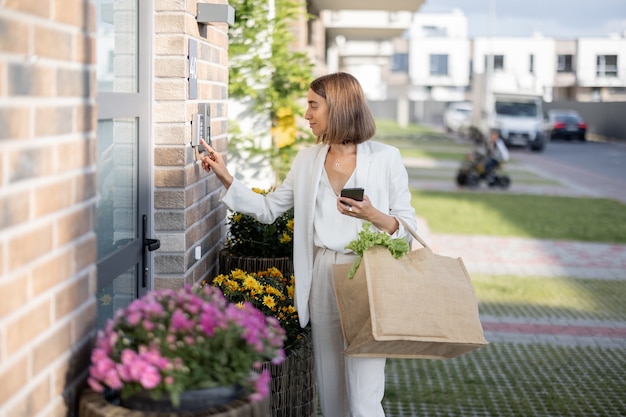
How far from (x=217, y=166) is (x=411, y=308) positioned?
49.7 inches

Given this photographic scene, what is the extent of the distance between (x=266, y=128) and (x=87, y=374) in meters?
6.07

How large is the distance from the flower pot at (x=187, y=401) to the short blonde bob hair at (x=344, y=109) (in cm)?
185

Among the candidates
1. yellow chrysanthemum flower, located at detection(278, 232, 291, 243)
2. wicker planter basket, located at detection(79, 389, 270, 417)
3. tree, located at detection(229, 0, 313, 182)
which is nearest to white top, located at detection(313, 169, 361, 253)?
yellow chrysanthemum flower, located at detection(278, 232, 291, 243)

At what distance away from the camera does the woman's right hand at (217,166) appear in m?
4.36

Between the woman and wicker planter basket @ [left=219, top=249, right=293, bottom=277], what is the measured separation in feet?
2.95

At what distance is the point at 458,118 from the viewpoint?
2080 inches

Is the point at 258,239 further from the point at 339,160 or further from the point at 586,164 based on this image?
the point at 586,164

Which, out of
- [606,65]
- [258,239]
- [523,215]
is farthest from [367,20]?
[606,65]

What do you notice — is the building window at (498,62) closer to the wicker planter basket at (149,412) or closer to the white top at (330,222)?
the white top at (330,222)

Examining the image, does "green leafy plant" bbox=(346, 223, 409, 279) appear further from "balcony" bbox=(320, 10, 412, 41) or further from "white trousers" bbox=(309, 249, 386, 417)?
"balcony" bbox=(320, 10, 412, 41)

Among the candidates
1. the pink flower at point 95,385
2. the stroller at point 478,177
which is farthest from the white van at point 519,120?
the pink flower at point 95,385

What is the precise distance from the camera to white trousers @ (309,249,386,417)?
4.02m

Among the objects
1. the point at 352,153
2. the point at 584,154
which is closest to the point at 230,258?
the point at 352,153

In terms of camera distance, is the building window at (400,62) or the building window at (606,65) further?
the building window at (400,62)
